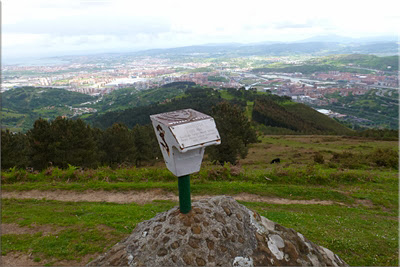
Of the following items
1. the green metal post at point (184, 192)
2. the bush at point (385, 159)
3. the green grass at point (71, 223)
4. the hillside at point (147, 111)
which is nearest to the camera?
the green metal post at point (184, 192)

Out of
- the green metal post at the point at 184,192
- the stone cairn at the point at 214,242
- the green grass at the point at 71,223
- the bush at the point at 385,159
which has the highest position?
the green metal post at the point at 184,192

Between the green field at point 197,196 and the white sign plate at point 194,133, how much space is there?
5.59 meters

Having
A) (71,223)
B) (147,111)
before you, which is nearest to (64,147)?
(71,223)

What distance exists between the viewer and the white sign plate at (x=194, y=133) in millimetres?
3474

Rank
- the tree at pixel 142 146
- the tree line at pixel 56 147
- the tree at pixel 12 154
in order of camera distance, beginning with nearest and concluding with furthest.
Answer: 1. the tree line at pixel 56 147
2. the tree at pixel 12 154
3. the tree at pixel 142 146

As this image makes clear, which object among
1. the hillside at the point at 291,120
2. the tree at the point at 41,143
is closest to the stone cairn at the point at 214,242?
the tree at the point at 41,143

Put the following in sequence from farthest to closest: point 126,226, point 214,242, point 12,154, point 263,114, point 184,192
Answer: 1. point 263,114
2. point 12,154
3. point 126,226
4. point 184,192
5. point 214,242

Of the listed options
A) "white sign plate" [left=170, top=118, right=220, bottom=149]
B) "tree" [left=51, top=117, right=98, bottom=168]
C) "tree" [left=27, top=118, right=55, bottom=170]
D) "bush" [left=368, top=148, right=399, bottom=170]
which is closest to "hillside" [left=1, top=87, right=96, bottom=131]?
"tree" [left=51, top=117, right=98, bottom=168]

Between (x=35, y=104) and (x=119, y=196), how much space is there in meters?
155

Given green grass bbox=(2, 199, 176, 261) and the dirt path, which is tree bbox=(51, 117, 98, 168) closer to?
the dirt path

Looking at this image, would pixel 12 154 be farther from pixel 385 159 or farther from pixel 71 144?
pixel 385 159

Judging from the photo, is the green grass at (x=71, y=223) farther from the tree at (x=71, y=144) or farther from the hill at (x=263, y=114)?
the hill at (x=263, y=114)

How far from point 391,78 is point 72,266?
196240mm

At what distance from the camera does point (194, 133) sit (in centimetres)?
358
